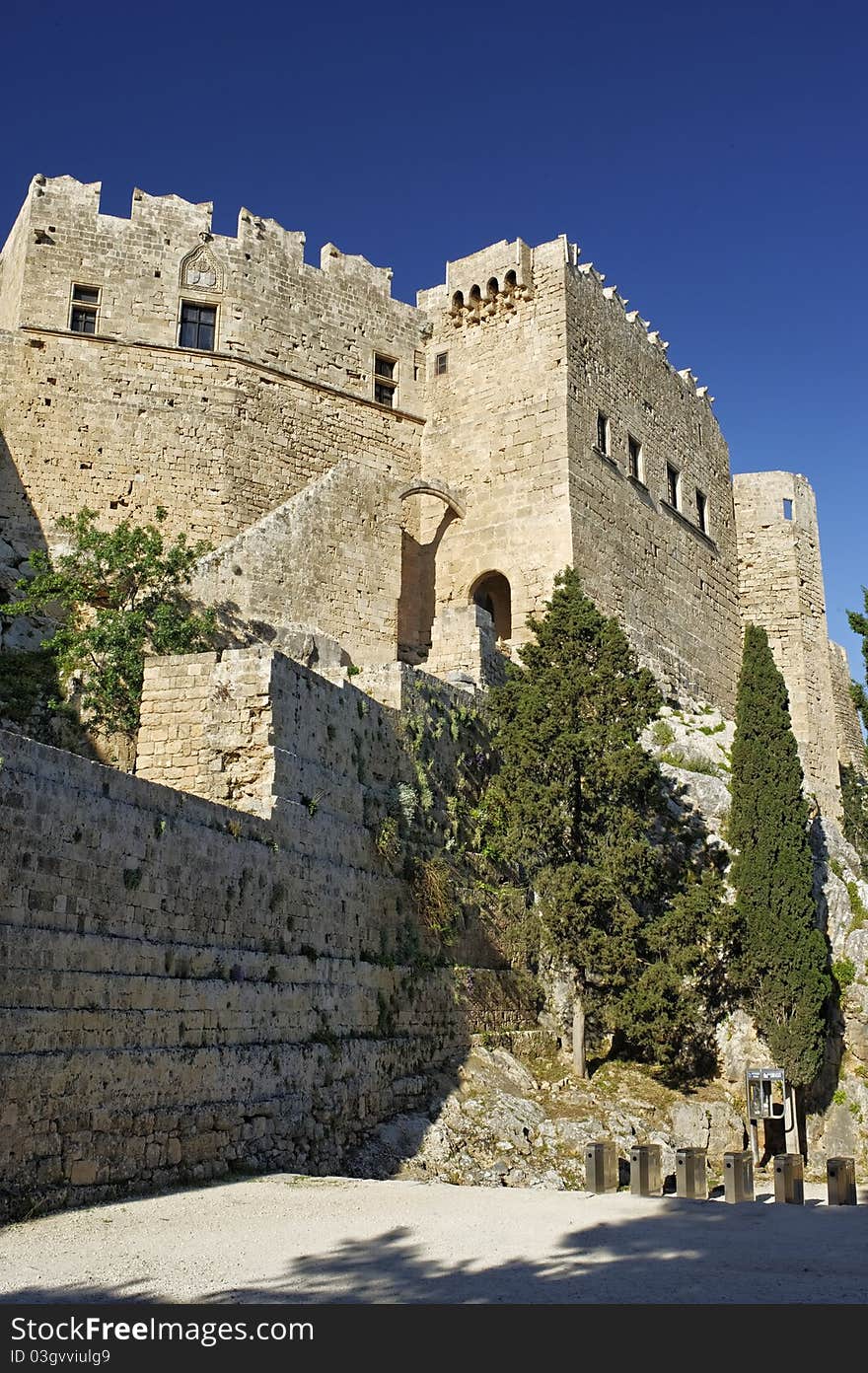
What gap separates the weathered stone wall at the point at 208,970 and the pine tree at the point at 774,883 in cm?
451

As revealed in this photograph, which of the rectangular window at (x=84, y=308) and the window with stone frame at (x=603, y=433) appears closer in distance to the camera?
the rectangular window at (x=84, y=308)

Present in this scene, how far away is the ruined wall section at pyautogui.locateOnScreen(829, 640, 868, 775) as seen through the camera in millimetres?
33875

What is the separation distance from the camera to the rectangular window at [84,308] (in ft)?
74.7

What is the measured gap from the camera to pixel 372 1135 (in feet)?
39.7

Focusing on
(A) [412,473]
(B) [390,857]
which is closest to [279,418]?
(A) [412,473]

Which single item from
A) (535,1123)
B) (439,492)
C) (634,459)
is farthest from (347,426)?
(535,1123)

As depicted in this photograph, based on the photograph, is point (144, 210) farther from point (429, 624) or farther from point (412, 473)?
point (429, 624)

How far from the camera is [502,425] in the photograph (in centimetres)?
2473

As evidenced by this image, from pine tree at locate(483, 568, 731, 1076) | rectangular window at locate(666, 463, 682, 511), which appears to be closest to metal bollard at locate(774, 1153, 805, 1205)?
pine tree at locate(483, 568, 731, 1076)

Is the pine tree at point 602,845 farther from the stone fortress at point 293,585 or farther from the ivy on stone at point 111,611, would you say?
the ivy on stone at point 111,611

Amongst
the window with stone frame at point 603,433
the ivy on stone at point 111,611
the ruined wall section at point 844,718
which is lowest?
the ivy on stone at point 111,611

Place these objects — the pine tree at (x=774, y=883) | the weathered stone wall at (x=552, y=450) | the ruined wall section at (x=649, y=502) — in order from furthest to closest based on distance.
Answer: the ruined wall section at (x=649, y=502)
the weathered stone wall at (x=552, y=450)
the pine tree at (x=774, y=883)

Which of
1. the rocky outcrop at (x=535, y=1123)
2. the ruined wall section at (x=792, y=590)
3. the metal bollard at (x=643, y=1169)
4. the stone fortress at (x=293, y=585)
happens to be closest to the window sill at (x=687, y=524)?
the stone fortress at (x=293, y=585)

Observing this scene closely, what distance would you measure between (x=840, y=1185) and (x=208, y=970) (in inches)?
216
